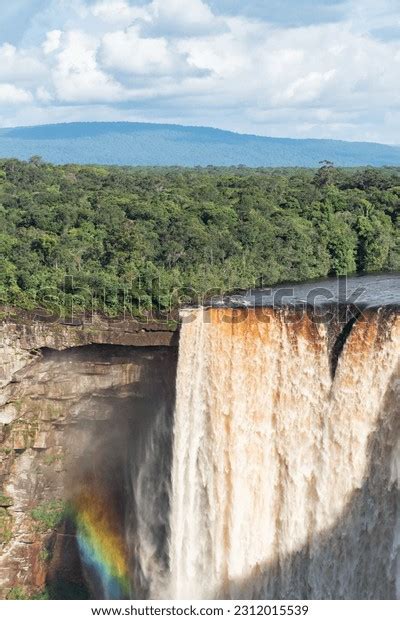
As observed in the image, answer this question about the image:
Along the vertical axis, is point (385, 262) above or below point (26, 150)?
below

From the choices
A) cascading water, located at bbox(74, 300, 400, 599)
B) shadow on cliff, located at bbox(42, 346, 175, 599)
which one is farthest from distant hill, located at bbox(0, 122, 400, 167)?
cascading water, located at bbox(74, 300, 400, 599)

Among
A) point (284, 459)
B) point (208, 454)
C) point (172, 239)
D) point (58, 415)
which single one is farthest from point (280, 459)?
point (172, 239)

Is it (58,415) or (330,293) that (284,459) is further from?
(330,293)

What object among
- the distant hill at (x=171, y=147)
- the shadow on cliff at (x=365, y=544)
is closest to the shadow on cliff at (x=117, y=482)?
the shadow on cliff at (x=365, y=544)

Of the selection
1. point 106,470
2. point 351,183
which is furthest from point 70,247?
point 351,183

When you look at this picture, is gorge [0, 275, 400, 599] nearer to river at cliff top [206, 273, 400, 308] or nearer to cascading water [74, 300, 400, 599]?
cascading water [74, 300, 400, 599]

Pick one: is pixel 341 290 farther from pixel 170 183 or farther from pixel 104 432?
pixel 170 183
